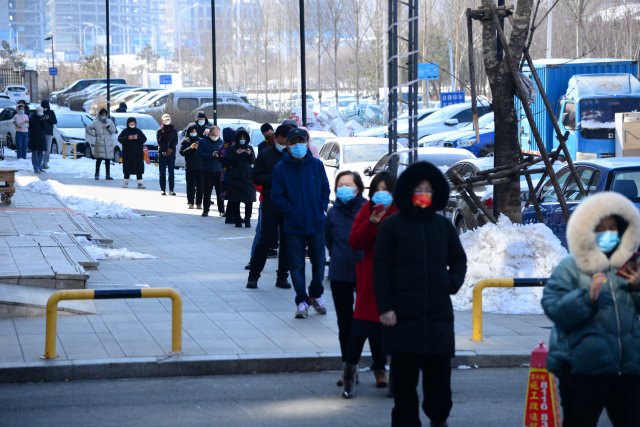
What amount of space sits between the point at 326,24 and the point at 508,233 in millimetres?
57376

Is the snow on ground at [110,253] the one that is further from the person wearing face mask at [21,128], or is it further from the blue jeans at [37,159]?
the person wearing face mask at [21,128]

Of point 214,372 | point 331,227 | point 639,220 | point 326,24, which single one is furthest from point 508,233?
point 326,24

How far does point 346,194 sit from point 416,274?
187cm

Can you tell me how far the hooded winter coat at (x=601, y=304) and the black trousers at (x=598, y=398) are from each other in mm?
68

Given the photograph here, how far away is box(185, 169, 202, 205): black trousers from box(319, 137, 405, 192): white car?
2.78 meters

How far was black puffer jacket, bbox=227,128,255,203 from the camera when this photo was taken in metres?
14.2

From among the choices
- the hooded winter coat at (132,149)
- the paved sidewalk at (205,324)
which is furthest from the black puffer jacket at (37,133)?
the paved sidewalk at (205,324)

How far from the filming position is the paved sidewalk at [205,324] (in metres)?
6.92

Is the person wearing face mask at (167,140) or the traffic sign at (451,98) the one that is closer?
the person wearing face mask at (167,140)

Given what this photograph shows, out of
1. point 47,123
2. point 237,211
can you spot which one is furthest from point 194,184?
point 47,123

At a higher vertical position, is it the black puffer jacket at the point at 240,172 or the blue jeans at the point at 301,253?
the black puffer jacket at the point at 240,172

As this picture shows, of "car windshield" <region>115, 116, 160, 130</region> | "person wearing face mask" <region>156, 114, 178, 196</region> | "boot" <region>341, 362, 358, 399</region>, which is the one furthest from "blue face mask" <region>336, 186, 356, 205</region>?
"car windshield" <region>115, 116, 160, 130</region>

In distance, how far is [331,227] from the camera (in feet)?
21.0

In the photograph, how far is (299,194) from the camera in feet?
26.1
